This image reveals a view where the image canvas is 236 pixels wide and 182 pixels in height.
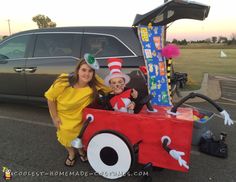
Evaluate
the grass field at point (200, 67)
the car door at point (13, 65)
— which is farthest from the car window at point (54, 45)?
the grass field at point (200, 67)

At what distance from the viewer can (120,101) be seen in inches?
117

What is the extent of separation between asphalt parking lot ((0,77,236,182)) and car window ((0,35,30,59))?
3.88 feet

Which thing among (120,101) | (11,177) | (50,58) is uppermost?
(50,58)

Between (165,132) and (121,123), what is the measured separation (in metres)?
0.45

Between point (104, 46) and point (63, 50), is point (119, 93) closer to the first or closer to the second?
point (104, 46)

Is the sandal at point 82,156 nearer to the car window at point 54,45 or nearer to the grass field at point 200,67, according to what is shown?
the car window at point 54,45

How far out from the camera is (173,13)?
4395 mm

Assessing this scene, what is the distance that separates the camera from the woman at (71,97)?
9.73ft

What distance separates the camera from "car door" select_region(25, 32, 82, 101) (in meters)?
4.46

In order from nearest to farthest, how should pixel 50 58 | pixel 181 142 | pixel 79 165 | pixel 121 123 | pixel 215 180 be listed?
pixel 181 142 → pixel 121 123 → pixel 215 180 → pixel 79 165 → pixel 50 58

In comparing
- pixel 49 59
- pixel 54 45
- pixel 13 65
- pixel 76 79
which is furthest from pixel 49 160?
pixel 13 65

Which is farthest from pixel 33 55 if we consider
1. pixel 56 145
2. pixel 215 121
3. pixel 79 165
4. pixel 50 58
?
pixel 215 121

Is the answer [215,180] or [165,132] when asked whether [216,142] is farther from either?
[165,132]

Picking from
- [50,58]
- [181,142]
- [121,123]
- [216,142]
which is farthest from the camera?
[50,58]
